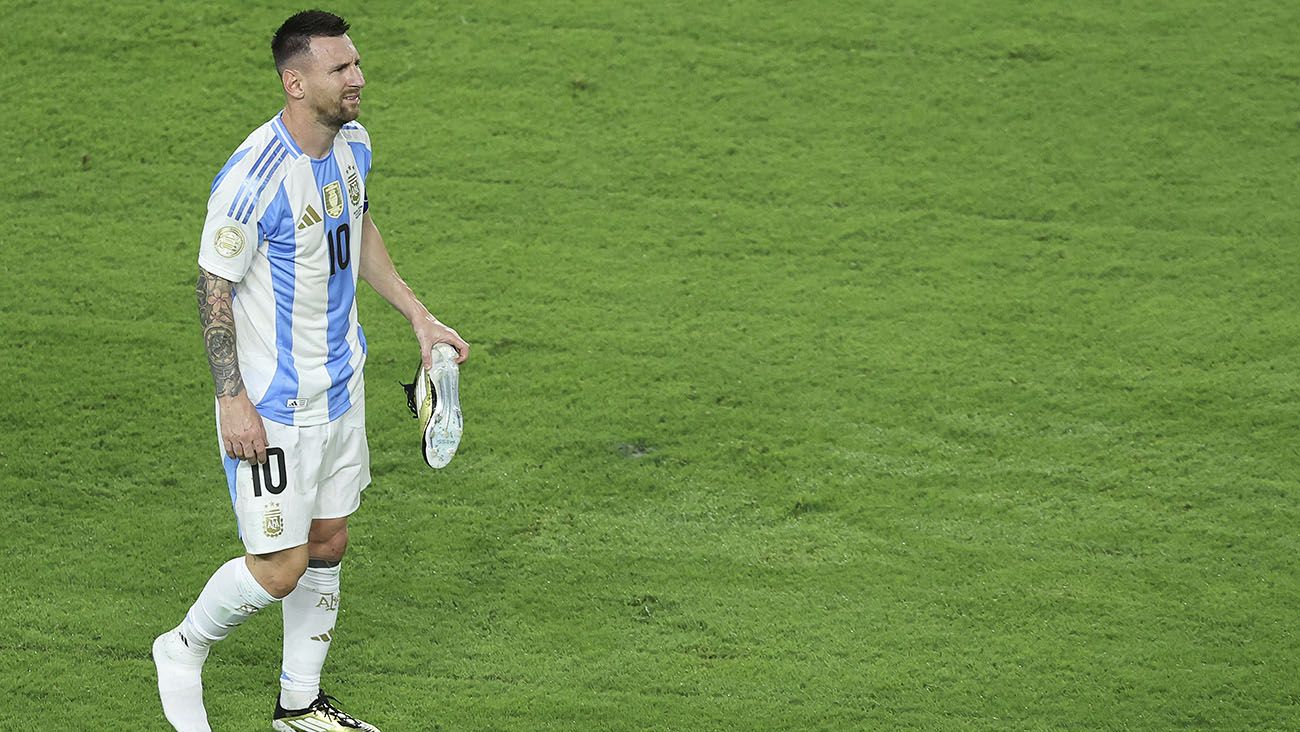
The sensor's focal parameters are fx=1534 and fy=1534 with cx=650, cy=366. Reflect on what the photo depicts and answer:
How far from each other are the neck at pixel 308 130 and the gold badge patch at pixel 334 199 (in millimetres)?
66

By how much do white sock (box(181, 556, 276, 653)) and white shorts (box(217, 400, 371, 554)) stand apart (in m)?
0.06

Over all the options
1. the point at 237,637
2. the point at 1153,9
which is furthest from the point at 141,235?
the point at 1153,9

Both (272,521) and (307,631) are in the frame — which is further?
(307,631)

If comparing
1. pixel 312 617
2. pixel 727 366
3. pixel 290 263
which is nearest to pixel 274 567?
pixel 312 617

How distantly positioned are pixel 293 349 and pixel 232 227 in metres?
0.27

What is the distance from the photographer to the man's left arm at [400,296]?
3.03m

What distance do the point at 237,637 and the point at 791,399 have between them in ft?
5.38

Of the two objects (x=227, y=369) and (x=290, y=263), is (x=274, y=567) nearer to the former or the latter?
(x=227, y=369)

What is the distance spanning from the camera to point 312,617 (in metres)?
3.11

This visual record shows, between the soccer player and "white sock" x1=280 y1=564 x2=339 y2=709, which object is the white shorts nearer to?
the soccer player

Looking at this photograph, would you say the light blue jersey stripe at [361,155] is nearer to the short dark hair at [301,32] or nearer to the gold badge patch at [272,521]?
the short dark hair at [301,32]

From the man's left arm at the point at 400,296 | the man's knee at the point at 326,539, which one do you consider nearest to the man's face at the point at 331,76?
the man's left arm at the point at 400,296

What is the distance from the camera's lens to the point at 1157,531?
3824 mm

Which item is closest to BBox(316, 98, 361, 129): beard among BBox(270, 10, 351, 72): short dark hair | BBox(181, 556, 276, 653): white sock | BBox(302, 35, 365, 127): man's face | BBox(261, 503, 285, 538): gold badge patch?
BBox(302, 35, 365, 127): man's face
